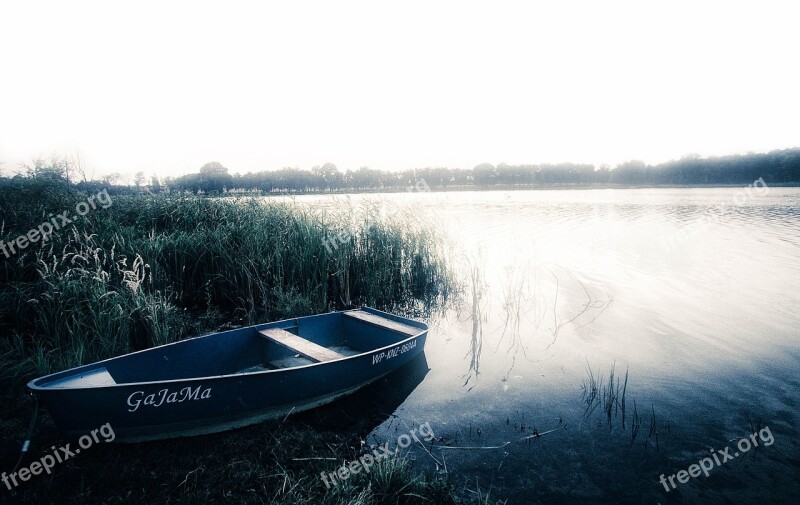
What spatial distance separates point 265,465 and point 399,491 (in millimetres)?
1518

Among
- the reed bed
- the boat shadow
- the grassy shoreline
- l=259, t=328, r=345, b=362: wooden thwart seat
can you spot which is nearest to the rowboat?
l=259, t=328, r=345, b=362: wooden thwart seat

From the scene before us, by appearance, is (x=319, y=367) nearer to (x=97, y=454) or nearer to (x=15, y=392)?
(x=97, y=454)

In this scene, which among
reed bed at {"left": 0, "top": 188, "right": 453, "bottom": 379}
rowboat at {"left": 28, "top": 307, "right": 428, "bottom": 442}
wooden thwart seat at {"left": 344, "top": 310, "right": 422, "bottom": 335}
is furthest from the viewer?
wooden thwart seat at {"left": 344, "top": 310, "right": 422, "bottom": 335}

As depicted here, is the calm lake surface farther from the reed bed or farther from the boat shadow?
the reed bed

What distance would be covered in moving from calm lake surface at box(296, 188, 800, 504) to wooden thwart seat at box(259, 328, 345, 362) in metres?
1.18

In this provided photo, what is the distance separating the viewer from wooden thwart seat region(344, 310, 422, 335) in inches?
276

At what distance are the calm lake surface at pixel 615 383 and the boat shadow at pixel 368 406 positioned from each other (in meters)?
0.12

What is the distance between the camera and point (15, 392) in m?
4.88

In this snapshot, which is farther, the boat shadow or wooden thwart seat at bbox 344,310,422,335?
wooden thwart seat at bbox 344,310,422,335

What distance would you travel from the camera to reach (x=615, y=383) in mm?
6535

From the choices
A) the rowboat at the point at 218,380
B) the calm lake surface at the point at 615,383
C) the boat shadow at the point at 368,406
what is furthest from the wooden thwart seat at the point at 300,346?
the calm lake surface at the point at 615,383

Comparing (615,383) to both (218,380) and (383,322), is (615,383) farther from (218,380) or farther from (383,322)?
(218,380)

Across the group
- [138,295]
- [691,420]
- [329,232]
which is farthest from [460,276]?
→ [138,295]

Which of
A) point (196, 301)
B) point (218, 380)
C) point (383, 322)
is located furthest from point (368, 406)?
point (196, 301)
